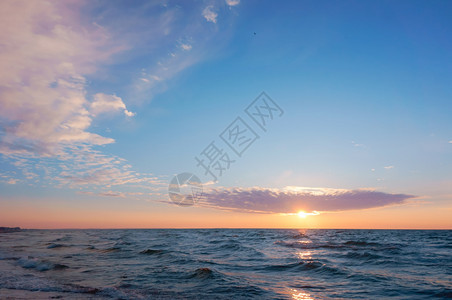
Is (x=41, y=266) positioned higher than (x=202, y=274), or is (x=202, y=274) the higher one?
(x=202, y=274)

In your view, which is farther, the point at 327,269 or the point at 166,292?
the point at 327,269

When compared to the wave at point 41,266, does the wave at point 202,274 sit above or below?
above

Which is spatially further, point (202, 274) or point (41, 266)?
point (41, 266)

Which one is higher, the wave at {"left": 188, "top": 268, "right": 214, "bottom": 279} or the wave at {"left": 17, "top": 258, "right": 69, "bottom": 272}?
the wave at {"left": 188, "top": 268, "right": 214, "bottom": 279}

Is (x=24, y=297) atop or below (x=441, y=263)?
atop

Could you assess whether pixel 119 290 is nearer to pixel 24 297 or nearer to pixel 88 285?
pixel 88 285

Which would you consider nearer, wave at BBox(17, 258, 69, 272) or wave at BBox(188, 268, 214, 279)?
wave at BBox(188, 268, 214, 279)

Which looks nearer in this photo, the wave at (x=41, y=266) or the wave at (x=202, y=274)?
the wave at (x=202, y=274)

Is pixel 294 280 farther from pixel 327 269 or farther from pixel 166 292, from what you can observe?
pixel 166 292

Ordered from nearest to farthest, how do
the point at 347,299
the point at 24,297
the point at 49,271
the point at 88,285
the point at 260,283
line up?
the point at 24,297
the point at 347,299
the point at 88,285
the point at 260,283
the point at 49,271

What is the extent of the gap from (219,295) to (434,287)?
38.8 ft

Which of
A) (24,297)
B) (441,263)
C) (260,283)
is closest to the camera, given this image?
(24,297)

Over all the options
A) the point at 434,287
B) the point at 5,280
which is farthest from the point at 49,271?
the point at 434,287

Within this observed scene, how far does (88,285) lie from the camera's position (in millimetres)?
14031
